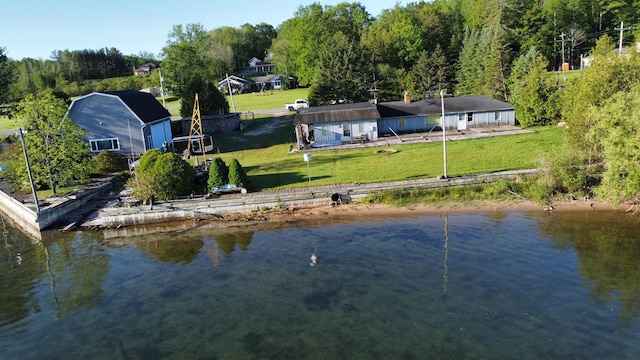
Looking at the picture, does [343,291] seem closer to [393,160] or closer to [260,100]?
[393,160]

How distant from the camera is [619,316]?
16047 millimetres

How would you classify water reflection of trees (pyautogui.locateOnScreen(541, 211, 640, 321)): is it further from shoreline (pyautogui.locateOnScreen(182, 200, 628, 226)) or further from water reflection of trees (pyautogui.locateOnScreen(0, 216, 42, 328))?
water reflection of trees (pyautogui.locateOnScreen(0, 216, 42, 328))

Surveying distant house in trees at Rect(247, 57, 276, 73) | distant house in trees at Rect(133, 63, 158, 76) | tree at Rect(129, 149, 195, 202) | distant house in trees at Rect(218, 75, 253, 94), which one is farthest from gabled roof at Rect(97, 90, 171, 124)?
distant house in trees at Rect(133, 63, 158, 76)

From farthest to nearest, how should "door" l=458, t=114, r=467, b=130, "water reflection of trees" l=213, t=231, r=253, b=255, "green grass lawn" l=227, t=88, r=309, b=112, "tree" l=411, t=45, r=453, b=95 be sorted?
"green grass lawn" l=227, t=88, r=309, b=112 < "tree" l=411, t=45, r=453, b=95 < "door" l=458, t=114, r=467, b=130 < "water reflection of trees" l=213, t=231, r=253, b=255

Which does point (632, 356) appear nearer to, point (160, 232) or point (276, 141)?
point (160, 232)

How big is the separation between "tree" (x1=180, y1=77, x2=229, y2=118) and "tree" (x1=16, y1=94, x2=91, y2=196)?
80.8 ft

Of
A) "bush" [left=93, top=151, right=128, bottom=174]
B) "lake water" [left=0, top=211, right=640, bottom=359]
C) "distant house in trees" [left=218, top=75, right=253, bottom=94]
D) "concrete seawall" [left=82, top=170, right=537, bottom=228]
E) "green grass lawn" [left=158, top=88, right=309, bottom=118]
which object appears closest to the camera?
"lake water" [left=0, top=211, right=640, bottom=359]

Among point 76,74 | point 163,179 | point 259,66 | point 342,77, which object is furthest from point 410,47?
point 76,74

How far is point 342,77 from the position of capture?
6034cm

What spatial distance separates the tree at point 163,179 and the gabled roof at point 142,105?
13768mm

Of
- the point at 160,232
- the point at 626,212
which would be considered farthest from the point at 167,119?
the point at 626,212

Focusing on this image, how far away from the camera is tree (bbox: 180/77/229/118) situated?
2303 inches

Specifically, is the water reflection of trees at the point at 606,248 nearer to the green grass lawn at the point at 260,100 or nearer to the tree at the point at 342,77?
the tree at the point at 342,77

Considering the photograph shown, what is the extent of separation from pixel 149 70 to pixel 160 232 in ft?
378
